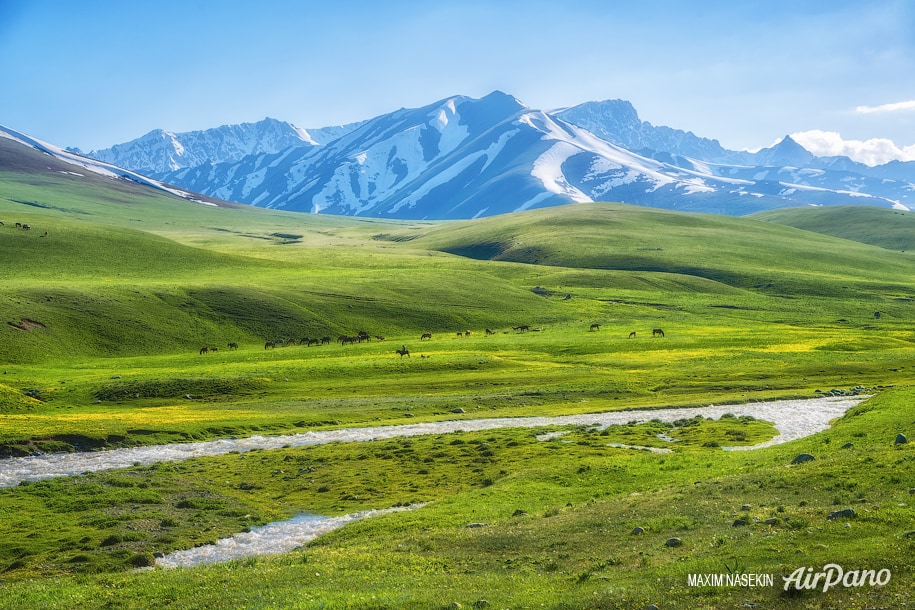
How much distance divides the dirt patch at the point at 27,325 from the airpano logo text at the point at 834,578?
108 meters

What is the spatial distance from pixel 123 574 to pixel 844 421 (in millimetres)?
45943

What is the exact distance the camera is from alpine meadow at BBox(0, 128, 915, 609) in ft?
67.4

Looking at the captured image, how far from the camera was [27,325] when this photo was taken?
10262 cm

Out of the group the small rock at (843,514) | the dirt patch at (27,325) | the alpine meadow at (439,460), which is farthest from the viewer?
the dirt patch at (27,325)

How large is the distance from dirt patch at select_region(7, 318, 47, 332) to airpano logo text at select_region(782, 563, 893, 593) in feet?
355

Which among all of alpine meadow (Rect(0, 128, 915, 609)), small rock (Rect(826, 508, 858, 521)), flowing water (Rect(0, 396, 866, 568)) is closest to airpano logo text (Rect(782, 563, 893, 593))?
alpine meadow (Rect(0, 128, 915, 609))

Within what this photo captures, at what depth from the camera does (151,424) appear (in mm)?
59000

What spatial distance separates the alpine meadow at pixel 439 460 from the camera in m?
20.5

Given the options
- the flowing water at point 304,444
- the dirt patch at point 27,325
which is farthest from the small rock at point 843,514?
the dirt patch at point 27,325

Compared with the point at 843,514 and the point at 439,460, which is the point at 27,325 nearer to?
the point at 439,460

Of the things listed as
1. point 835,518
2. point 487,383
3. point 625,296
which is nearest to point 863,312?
point 625,296

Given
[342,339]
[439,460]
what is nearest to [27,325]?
[342,339]

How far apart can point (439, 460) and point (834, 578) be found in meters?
32.0

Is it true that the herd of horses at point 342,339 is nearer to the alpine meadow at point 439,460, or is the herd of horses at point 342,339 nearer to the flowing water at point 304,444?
the alpine meadow at point 439,460
